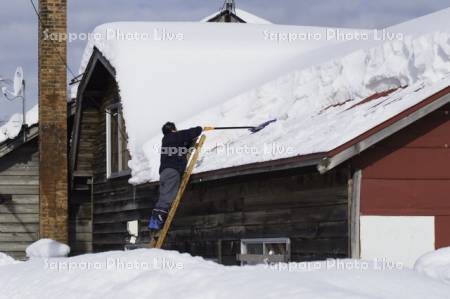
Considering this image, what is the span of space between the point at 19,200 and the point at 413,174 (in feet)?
40.5

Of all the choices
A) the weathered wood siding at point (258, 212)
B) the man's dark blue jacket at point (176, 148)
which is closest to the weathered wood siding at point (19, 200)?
the weathered wood siding at point (258, 212)

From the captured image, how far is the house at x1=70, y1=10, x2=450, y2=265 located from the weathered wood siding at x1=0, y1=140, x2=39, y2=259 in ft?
13.7

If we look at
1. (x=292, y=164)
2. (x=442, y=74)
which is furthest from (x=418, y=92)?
(x=292, y=164)

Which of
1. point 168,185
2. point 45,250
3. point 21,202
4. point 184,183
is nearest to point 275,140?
point 184,183

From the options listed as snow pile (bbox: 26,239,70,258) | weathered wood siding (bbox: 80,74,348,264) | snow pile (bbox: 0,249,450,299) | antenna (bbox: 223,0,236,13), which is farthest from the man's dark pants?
antenna (bbox: 223,0,236,13)

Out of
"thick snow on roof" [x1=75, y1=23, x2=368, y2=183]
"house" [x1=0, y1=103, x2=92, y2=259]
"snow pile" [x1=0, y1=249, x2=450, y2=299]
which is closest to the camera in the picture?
"snow pile" [x1=0, y1=249, x2=450, y2=299]

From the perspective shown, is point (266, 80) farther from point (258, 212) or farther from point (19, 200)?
point (19, 200)

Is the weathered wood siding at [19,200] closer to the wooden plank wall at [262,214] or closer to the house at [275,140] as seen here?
the house at [275,140]

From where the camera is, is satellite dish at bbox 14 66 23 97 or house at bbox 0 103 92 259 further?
house at bbox 0 103 92 259

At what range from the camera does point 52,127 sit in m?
19.7

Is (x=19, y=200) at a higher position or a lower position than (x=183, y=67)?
lower

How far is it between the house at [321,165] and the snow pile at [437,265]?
212 cm

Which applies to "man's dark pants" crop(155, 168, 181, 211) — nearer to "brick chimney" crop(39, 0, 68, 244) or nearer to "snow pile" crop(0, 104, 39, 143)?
"brick chimney" crop(39, 0, 68, 244)

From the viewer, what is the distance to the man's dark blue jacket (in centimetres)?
1331
